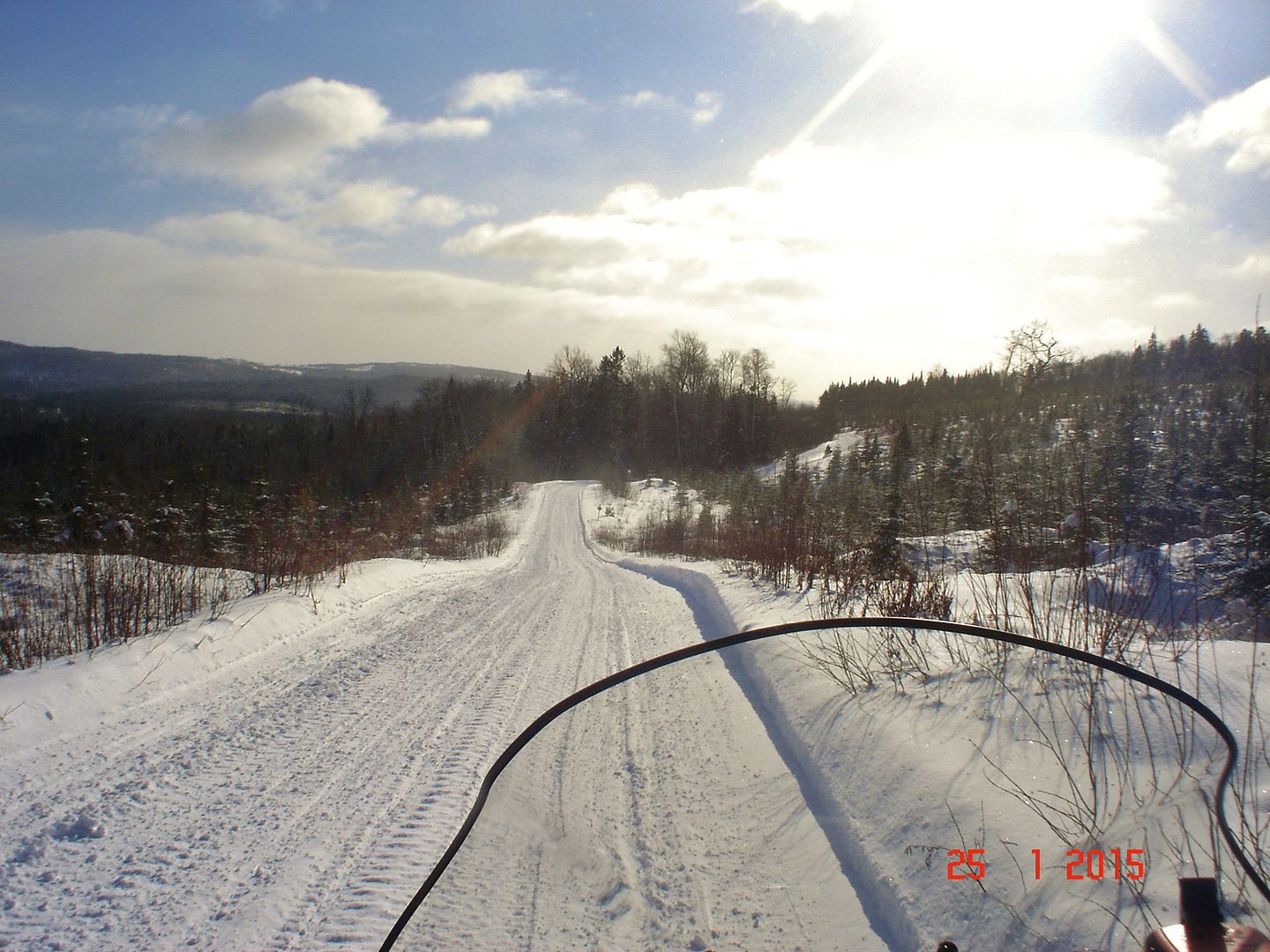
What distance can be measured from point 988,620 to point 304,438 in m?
91.4

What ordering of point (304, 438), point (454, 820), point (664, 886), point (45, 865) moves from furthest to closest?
point (304, 438) < point (454, 820) < point (45, 865) < point (664, 886)

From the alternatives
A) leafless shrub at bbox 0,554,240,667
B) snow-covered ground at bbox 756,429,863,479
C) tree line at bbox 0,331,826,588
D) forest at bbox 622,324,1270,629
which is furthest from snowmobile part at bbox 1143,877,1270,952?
snow-covered ground at bbox 756,429,863,479

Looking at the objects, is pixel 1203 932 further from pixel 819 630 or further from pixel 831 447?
pixel 831 447

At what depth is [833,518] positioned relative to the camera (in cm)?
1148

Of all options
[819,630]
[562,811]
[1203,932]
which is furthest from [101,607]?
[1203,932]

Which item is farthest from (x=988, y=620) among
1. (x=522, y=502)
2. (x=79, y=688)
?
(x=522, y=502)

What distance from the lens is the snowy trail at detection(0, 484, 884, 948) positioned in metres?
2.34

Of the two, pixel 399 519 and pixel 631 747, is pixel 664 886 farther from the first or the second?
pixel 399 519
